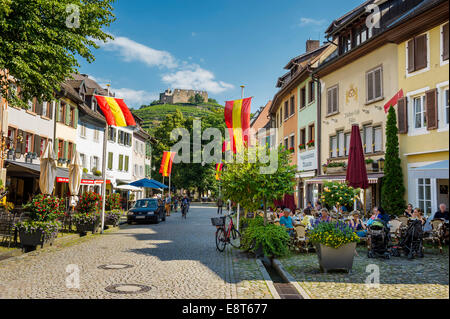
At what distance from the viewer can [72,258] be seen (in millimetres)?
11305

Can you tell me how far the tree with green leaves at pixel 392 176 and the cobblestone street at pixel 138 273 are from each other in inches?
329

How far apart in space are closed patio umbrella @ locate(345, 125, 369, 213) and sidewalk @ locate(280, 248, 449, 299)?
14.6 ft

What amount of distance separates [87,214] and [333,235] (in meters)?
12.4

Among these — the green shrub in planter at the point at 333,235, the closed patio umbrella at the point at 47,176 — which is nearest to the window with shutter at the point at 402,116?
the green shrub in planter at the point at 333,235

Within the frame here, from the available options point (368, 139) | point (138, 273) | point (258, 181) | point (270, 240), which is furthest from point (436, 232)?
point (368, 139)

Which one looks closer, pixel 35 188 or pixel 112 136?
pixel 35 188

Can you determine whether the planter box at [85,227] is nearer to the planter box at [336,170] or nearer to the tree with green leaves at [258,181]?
the tree with green leaves at [258,181]

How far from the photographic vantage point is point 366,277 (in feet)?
28.3

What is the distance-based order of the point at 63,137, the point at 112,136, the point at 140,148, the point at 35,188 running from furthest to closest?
the point at 140,148
the point at 112,136
the point at 63,137
the point at 35,188

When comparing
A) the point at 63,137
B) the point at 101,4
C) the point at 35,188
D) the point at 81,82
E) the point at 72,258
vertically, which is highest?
the point at 81,82

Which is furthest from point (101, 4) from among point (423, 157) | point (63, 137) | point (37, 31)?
point (63, 137)

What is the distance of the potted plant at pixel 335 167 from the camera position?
23.5 m

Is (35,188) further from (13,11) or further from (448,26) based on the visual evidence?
(448,26)

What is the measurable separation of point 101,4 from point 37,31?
2966 mm
